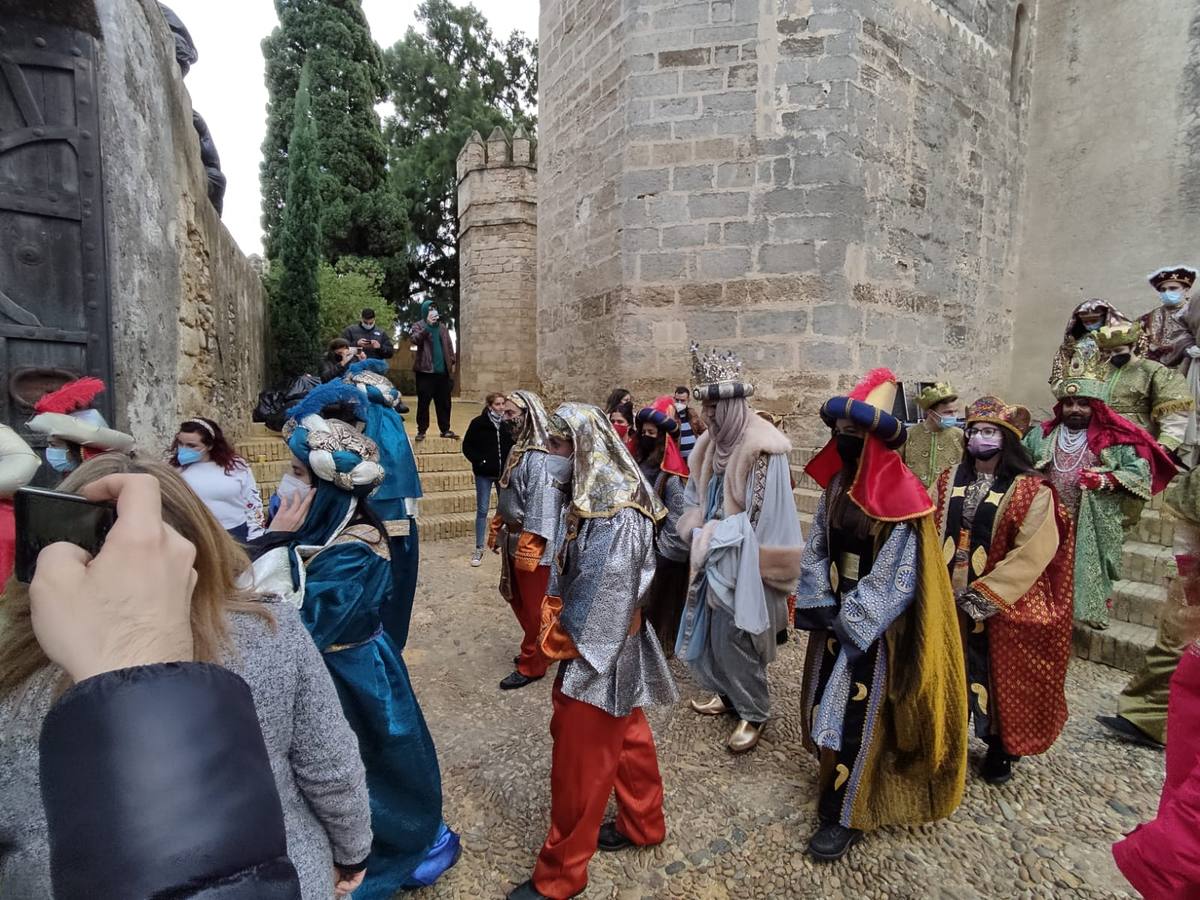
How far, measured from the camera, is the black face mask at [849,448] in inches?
108

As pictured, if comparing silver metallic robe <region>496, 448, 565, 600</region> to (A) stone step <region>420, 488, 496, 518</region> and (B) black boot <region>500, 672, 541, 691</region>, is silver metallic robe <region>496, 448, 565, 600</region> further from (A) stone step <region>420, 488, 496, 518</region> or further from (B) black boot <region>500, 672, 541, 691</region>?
(A) stone step <region>420, 488, 496, 518</region>

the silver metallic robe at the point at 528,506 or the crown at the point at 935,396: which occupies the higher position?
the crown at the point at 935,396

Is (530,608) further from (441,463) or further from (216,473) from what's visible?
(441,463)

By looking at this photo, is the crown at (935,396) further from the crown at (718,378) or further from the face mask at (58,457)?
the face mask at (58,457)

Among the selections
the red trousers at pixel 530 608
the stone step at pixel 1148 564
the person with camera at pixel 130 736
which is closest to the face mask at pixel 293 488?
the person with camera at pixel 130 736

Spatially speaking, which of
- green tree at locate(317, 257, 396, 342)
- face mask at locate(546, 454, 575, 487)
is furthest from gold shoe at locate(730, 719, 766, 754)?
green tree at locate(317, 257, 396, 342)

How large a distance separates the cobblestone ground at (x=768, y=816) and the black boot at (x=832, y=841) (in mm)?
47

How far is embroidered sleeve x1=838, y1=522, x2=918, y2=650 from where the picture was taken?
2539 mm

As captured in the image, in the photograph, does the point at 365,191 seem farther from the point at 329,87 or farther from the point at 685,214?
the point at 685,214

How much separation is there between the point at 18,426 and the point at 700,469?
4.07m

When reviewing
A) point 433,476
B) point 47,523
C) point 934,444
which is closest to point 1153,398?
point 934,444

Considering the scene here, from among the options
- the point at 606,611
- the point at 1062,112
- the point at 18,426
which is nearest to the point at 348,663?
the point at 606,611

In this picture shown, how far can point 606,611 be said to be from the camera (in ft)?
7.71

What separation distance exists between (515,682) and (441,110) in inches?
1041
